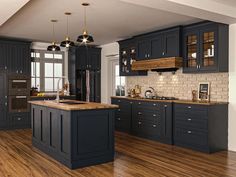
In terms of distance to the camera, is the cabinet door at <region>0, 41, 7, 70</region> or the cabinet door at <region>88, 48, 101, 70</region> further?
the cabinet door at <region>88, 48, 101, 70</region>

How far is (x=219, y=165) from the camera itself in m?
4.34

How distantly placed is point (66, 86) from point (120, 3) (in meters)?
4.83

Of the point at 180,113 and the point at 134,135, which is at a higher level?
the point at 180,113

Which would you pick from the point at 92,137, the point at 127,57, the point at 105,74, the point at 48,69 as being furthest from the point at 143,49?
the point at 48,69

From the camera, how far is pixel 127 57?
7.66 m

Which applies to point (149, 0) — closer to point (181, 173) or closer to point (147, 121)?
point (181, 173)

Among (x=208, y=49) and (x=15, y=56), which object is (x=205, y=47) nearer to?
(x=208, y=49)

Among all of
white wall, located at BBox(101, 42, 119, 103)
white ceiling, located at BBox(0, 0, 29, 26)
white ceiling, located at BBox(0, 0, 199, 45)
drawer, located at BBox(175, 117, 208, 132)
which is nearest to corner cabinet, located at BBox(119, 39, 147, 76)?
white ceiling, located at BBox(0, 0, 199, 45)

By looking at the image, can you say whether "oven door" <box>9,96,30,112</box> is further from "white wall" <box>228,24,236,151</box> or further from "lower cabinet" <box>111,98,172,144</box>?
"white wall" <box>228,24,236,151</box>

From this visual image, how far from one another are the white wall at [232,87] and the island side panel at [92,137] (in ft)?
8.18

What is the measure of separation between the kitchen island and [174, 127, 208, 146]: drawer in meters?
1.78

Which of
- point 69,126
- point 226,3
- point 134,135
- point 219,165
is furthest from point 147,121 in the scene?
point 226,3

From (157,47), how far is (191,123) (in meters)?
2.13

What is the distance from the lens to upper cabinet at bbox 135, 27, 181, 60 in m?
6.03
